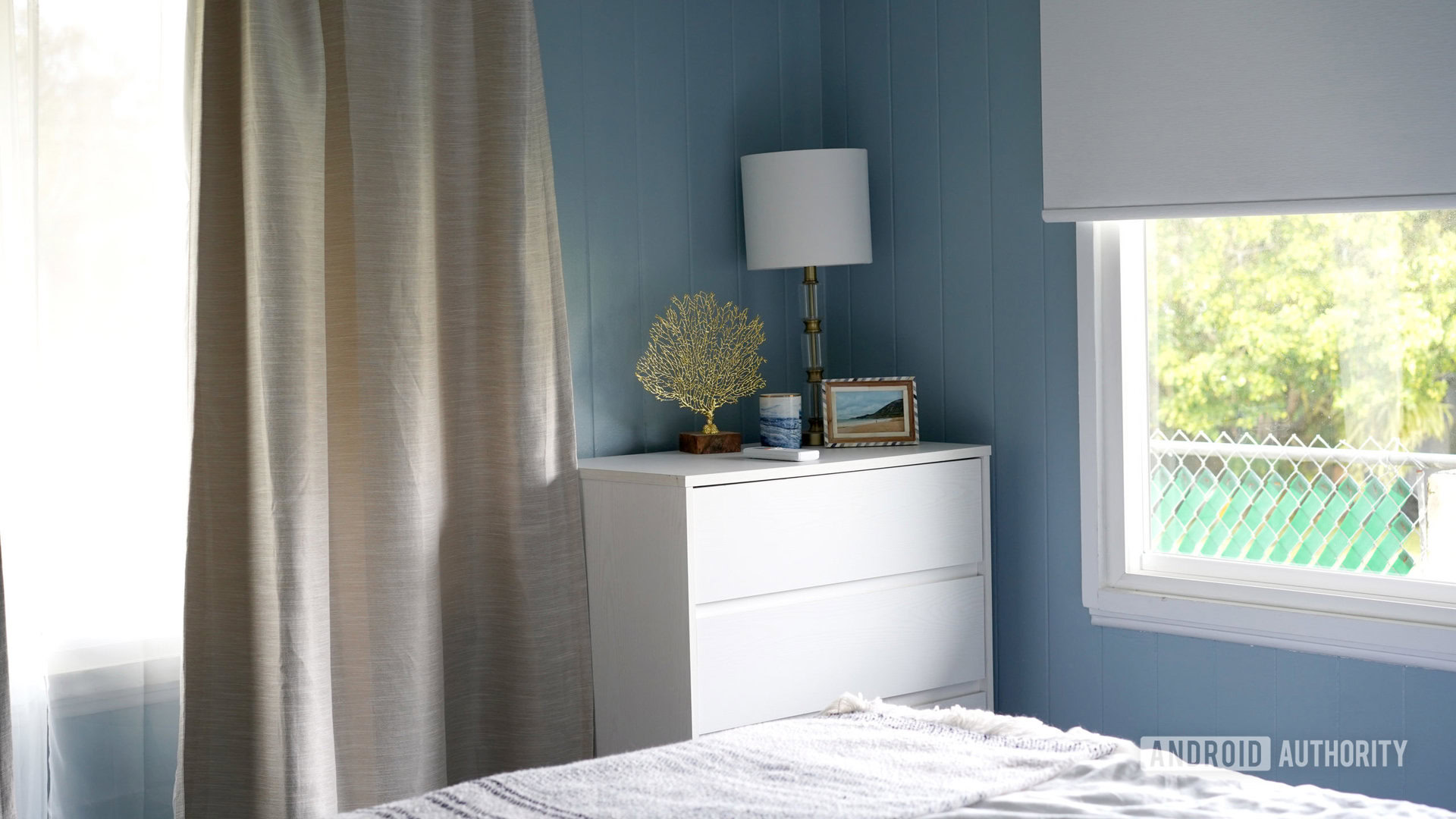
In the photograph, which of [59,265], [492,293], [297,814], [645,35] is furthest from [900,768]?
[645,35]

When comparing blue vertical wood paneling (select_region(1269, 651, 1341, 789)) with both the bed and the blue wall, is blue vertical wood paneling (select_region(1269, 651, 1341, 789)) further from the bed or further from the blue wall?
the bed

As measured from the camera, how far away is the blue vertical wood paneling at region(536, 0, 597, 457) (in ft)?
8.79

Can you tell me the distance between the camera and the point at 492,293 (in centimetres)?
249

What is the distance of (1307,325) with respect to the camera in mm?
2438

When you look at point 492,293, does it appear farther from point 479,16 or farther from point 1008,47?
point 1008,47

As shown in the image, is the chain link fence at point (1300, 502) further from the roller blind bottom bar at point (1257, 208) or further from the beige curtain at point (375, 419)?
the beige curtain at point (375, 419)

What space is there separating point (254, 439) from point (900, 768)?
123 centimetres

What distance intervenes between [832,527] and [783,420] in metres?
0.29

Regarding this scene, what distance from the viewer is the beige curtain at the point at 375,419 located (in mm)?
2141

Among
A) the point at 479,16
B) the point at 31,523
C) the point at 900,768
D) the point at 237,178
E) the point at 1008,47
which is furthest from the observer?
the point at 1008,47

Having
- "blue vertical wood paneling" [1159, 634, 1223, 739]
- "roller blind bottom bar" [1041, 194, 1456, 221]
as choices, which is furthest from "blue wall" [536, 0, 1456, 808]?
"roller blind bottom bar" [1041, 194, 1456, 221]

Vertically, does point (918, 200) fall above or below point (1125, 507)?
above

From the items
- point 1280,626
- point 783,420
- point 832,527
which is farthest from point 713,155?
point 1280,626

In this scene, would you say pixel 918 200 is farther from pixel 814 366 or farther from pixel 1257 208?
pixel 1257 208
